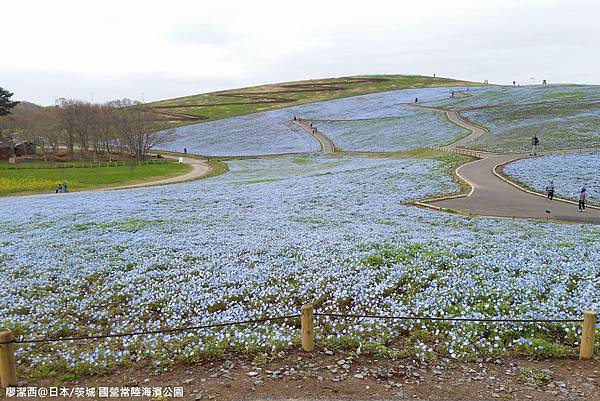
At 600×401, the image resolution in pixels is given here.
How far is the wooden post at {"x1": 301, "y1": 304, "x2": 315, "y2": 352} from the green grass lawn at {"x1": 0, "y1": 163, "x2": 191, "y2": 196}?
42.3m

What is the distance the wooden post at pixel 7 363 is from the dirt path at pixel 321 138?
195 feet

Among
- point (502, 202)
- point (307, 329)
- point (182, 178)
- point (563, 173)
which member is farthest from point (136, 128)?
point (307, 329)

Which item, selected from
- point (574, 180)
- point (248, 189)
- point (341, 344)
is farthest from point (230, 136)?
point (341, 344)

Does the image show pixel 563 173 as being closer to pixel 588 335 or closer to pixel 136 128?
pixel 588 335

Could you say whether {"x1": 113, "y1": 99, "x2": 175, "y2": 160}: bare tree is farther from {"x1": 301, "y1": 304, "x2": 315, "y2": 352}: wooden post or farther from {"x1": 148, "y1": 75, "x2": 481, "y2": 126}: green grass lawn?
{"x1": 301, "y1": 304, "x2": 315, "y2": 352}: wooden post

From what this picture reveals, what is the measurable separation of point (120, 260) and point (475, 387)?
1150 cm

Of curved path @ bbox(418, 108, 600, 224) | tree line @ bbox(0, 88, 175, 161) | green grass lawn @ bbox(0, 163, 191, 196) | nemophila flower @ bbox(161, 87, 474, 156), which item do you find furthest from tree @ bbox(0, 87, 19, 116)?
curved path @ bbox(418, 108, 600, 224)

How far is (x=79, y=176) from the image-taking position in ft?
174

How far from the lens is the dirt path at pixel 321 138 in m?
67.8

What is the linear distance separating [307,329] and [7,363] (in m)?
5.60

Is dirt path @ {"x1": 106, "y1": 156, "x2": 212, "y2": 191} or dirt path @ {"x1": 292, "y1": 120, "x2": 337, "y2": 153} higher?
dirt path @ {"x1": 292, "y1": 120, "x2": 337, "y2": 153}

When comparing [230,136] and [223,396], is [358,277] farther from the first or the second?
[230,136]

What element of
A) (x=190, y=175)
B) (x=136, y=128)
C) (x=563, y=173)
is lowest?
(x=563, y=173)

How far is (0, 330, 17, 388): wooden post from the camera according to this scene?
24.8 ft
